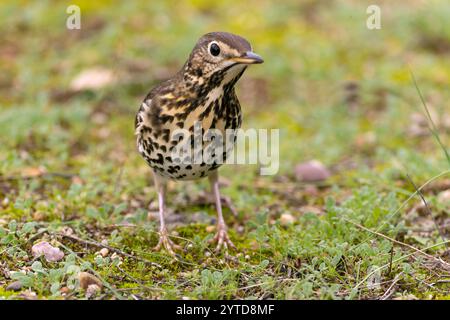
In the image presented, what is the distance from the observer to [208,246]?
16.1 feet

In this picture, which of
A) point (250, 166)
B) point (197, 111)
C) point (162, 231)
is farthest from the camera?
point (250, 166)

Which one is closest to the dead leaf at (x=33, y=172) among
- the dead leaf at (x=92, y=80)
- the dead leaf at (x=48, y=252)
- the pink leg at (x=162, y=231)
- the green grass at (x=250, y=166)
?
the green grass at (x=250, y=166)

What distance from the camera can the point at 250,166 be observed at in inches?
265

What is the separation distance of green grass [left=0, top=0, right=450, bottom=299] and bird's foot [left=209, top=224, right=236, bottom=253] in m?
0.09

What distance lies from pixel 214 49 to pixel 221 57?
0.08 m

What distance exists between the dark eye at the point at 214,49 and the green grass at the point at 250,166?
1229mm

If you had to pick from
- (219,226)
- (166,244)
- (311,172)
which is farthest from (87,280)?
(311,172)

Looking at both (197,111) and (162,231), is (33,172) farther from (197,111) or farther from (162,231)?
(197,111)

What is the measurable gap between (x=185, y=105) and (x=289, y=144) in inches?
101

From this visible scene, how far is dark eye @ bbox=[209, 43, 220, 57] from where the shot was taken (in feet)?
15.0

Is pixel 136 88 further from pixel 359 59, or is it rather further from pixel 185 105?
pixel 185 105

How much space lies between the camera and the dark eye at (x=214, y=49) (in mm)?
4562

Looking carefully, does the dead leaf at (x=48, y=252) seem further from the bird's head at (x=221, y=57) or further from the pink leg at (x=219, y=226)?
the bird's head at (x=221, y=57)

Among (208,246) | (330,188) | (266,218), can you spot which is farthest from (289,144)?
(208,246)
